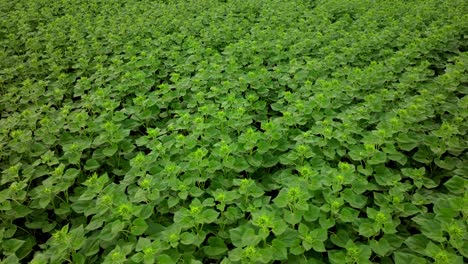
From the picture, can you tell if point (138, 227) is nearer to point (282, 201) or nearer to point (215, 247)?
point (215, 247)

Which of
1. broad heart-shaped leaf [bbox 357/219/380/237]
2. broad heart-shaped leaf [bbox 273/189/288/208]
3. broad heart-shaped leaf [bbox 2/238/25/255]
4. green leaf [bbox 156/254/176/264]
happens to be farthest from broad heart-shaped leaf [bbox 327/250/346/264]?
broad heart-shaped leaf [bbox 2/238/25/255]

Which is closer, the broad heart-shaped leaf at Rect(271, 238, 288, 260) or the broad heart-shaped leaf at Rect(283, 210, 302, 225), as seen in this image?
the broad heart-shaped leaf at Rect(271, 238, 288, 260)

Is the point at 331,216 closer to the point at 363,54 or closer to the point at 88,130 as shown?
the point at 88,130

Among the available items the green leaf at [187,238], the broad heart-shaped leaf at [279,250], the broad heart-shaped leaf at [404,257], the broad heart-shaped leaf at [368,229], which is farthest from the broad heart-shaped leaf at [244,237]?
the broad heart-shaped leaf at [404,257]

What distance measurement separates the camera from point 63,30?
225 inches

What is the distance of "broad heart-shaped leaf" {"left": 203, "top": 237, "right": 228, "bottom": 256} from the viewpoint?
2.46m

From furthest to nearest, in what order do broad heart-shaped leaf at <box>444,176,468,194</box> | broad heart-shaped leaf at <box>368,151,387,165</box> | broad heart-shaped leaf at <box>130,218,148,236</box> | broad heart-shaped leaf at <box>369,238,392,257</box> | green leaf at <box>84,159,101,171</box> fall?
1. green leaf at <box>84,159,101,171</box>
2. broad heart-shaped leaf at <box>368,151,387,165</box>
3. broad heart-shaped leaf at <box>444,176,468,194</box>
4. broad heart-shaped leaf at <box>130,218,148,236</box>
5. broad heart-shaped leaf at <box>369,238,392,257</box>

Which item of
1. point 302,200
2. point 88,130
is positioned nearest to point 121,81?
point 88,130

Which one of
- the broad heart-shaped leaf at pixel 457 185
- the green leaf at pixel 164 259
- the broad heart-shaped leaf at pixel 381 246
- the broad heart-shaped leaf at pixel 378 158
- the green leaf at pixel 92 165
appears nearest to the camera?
the green leaf at pixel 164 259

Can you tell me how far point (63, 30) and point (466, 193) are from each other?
610 centimetres

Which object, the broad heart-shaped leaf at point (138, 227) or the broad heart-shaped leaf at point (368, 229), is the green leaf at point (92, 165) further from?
the broad heart-shaped leaf at point (368, 229)

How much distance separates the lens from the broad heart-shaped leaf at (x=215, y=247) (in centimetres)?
246

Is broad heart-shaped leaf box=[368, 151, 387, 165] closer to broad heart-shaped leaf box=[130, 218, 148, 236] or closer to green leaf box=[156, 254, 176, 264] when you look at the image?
green leaf box=[156, 254, 176, 264]

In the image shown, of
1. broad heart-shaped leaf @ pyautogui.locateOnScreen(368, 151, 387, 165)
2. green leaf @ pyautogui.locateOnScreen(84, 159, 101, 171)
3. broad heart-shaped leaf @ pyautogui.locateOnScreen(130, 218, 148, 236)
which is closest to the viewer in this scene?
broad heart-shaped leaf @ pyautogui.locateOnScreen(130, 218, 148, 236)
